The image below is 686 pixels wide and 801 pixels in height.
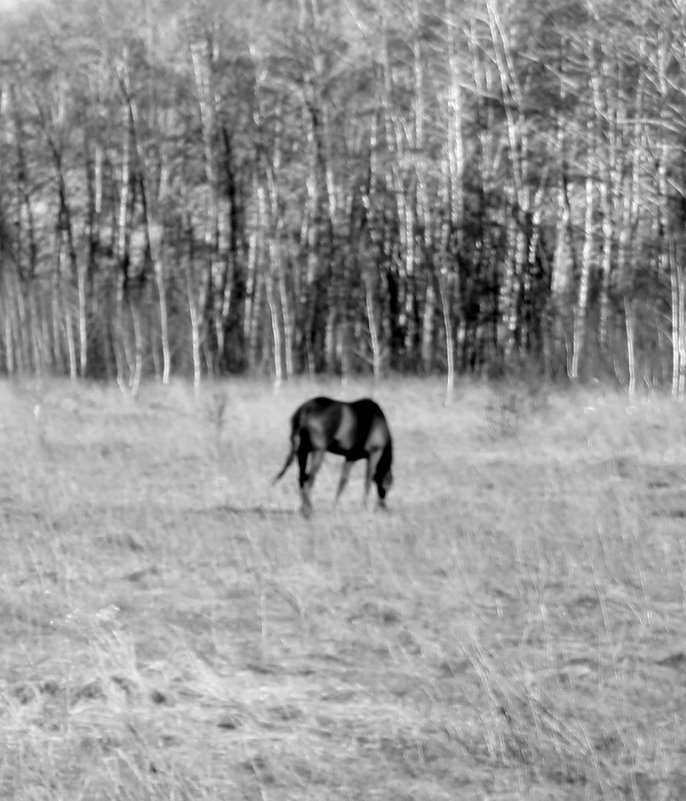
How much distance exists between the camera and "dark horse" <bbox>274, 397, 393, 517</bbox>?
9930mm

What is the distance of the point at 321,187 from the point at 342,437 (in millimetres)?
19998

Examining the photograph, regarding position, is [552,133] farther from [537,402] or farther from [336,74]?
[537,402]

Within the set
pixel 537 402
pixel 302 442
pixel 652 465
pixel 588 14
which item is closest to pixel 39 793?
pixel 302 442

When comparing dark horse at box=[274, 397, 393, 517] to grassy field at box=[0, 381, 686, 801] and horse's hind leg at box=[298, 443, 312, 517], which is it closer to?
horse's hind leg at box=[298, 443, 312, 517]

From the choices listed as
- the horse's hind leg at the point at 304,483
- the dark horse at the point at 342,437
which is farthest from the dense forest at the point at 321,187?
the horse's hind leg at the point at 304,483

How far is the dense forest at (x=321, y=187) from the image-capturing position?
25.4m

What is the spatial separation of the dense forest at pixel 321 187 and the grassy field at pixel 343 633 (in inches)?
535

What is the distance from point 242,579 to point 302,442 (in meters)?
3.01

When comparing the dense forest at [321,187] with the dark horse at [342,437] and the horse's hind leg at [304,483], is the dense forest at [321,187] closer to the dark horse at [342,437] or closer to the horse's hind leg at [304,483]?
the dark horse at [342,437]

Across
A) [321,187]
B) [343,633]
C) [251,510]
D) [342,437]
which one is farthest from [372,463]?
[321,187]

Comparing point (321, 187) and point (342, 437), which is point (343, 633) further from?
point (321, 187)

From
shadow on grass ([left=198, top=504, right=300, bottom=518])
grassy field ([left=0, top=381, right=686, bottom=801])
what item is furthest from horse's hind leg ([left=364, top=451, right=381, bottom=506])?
shadow on grass ([left=198, top=504, right=300, bottom=518])

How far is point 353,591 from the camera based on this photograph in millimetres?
6797

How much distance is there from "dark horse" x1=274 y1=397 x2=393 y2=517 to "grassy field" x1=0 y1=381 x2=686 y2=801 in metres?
0.30
